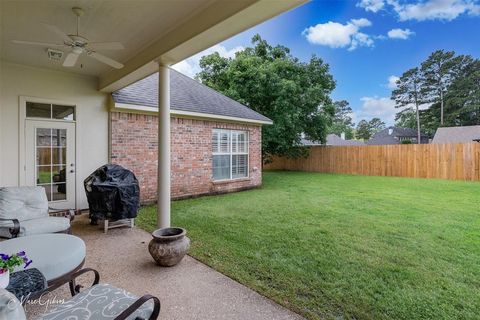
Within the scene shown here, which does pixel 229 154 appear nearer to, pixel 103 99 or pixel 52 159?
pixel 103 99

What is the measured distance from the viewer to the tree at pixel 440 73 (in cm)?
2379

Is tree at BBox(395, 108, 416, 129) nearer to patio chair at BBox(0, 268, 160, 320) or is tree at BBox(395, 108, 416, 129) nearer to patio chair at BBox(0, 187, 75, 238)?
patio chair at BBox(0, 187, 75, 238)

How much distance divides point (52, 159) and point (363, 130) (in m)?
51.3

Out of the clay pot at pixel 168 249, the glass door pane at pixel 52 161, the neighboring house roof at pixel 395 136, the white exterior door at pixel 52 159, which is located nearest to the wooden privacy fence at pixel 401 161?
the clay pot at pixel 168 249

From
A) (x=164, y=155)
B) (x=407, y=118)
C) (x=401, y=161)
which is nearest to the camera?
(x=164, y=155)

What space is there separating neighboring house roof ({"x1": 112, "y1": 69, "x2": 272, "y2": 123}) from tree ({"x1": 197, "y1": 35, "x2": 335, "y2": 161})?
392 cm

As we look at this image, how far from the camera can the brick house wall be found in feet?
20.7

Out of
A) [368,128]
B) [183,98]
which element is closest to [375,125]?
[368,128]

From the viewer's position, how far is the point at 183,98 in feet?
25.5

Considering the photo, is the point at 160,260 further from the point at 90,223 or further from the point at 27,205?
the point at 90,223

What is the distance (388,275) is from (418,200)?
5.31 meters

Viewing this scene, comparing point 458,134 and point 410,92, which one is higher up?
point 410,92

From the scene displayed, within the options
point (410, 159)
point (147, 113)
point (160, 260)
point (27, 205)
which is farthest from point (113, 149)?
point (410, 159)

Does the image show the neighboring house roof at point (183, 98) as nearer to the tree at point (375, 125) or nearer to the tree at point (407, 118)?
the tree at point (407, 118)
